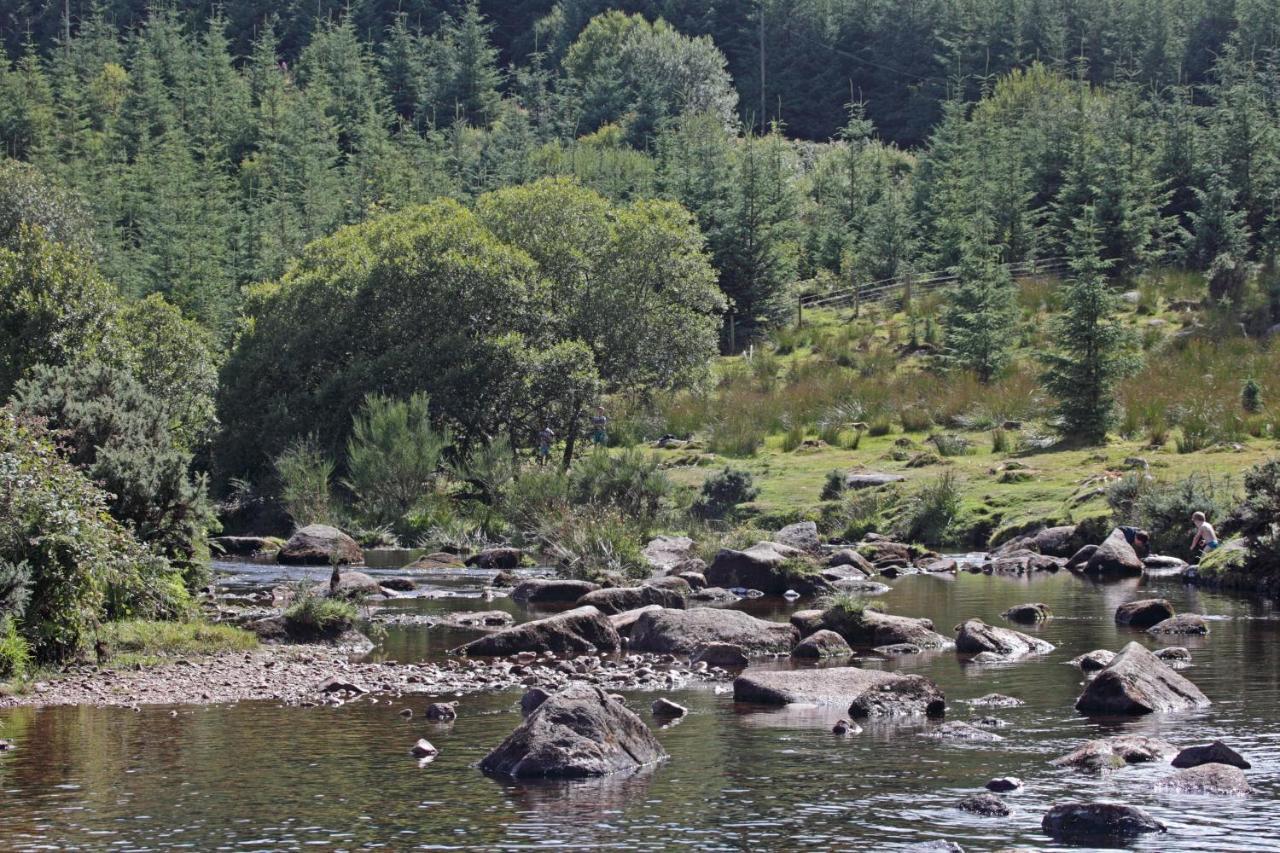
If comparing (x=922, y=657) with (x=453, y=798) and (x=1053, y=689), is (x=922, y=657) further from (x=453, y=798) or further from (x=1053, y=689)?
(x=453, y=798)

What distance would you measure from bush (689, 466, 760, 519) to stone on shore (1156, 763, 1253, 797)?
27125 mm

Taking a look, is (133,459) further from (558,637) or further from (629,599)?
(629,599)

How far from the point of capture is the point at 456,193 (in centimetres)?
8756

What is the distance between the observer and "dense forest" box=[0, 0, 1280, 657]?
4325 cm

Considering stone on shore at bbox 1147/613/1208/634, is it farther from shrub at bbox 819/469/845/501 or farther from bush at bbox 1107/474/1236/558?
shrub at bbox 819/469/845/501

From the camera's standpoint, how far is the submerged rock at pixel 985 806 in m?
13.9

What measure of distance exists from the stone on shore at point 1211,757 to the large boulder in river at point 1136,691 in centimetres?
284

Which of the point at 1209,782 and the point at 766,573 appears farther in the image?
the point at 766,573

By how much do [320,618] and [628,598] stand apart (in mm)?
5448

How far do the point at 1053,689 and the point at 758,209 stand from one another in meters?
50.2

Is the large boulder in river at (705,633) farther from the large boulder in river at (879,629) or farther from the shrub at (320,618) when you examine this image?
the shrub at (320,618)

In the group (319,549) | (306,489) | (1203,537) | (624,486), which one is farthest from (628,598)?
(306,489)

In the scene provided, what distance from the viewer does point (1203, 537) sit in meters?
33.0

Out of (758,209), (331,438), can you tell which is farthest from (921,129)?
(331,438)
